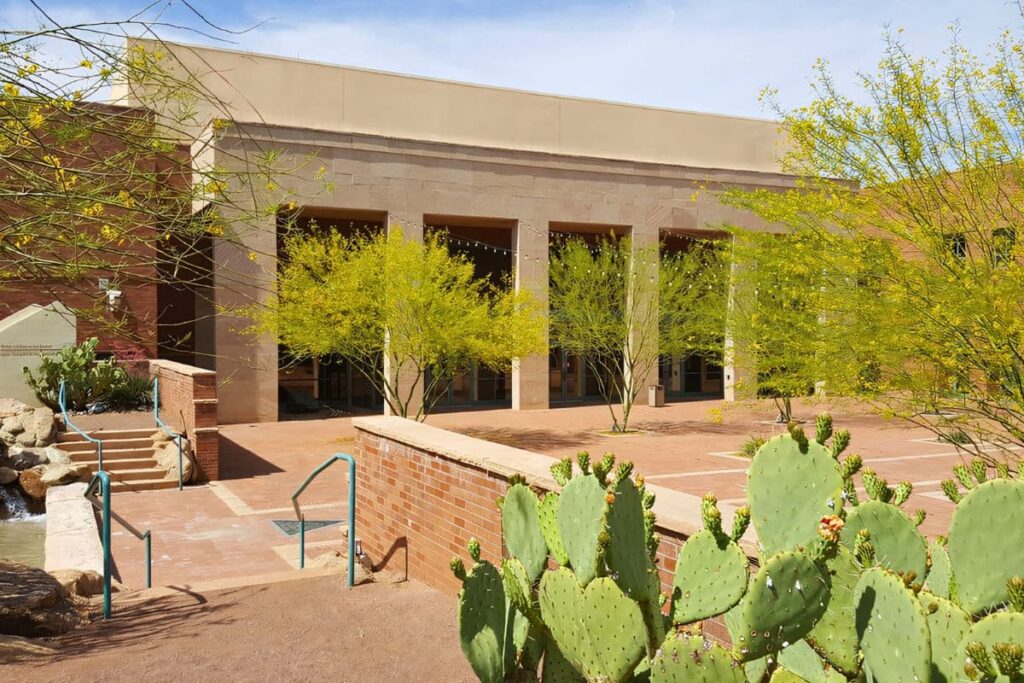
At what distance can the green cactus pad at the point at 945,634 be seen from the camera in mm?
2617

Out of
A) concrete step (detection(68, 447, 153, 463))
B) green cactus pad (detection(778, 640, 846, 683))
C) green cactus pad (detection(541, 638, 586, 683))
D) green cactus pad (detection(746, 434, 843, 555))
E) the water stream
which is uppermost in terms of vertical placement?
green cactus pad (detection(746, 434, 843, 555))

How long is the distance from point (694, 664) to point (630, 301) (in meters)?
23.7

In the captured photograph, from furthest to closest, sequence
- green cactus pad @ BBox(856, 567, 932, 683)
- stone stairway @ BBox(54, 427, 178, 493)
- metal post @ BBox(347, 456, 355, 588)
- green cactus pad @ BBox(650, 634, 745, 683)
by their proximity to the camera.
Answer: stone stairway @ BBox(54, 427, 178, 493), metal post @ BBox(347, 456, 355, 588), green cactus pad @ BBox(650, 634, 745, 683), green cactus pad @ BBox(856, 567, 932, 683)

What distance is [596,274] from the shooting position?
25625 millimetres

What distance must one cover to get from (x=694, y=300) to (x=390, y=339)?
10.2 m

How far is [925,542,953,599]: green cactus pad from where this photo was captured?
3283 mm

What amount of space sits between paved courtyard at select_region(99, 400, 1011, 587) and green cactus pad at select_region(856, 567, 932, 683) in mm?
7396

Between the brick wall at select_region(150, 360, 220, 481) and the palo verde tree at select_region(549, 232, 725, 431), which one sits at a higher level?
the palo verde tree at select_region(549, 232, 725, 431)

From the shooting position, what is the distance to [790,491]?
3314 millimetres

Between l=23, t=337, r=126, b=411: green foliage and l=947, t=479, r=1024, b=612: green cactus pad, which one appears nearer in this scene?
l=947, t=479, r=1024, b=612: green cactus pad

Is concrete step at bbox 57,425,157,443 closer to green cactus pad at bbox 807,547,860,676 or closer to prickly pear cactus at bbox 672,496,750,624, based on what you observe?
prickly pear cactus at bbox 672,496,750,624

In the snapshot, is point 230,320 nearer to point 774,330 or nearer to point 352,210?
point 352,210

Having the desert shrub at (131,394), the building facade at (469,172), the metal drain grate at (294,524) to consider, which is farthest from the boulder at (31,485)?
the building facade at (469,172)

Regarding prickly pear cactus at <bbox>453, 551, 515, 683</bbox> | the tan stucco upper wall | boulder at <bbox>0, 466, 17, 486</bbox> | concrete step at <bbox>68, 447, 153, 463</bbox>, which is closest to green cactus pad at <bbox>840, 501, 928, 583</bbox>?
prickly pear cactus at <bbox>453, 551, 515, 683</bbox>
